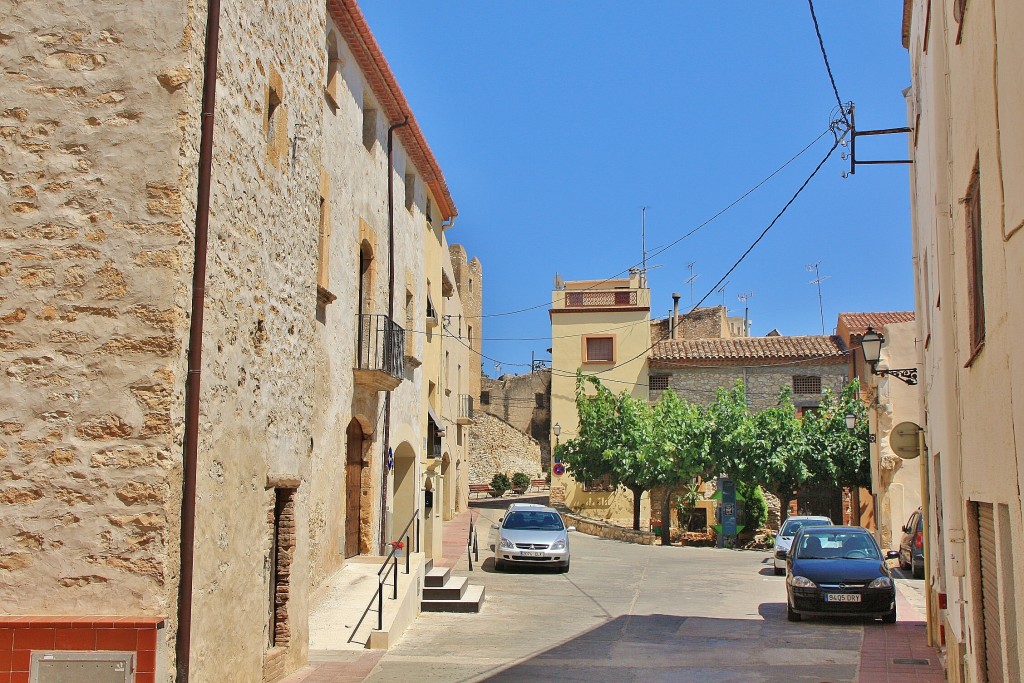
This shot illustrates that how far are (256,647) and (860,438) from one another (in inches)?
1150

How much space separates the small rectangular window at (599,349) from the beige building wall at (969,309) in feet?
108

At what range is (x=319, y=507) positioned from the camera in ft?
47.2

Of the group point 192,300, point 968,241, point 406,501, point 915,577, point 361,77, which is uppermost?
point 361,77

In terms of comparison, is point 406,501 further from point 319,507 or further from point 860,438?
point 860,438

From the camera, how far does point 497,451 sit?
2277 inches

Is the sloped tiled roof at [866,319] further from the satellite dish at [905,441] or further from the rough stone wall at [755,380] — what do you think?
the satellite dish at [905,441]

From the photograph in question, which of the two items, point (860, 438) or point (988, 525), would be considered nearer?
point (988, 525)

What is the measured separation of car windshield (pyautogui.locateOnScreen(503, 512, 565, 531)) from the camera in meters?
23.7

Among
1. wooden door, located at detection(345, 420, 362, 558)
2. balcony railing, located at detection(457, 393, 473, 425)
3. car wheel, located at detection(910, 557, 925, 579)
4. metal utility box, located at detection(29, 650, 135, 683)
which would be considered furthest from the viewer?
balcony railing, located at detection(457, 393, 473, 425)

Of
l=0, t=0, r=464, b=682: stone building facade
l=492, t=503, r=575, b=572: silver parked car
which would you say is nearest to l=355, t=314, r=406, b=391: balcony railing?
l=492, t=503, r=575, b=572: silver parked car

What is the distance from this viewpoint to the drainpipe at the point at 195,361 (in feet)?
22.5

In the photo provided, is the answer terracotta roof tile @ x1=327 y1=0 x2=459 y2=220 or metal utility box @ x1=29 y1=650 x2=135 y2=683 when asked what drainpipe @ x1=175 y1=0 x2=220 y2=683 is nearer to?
metal utility box @ x1=29 y1=650 x2=135 y2=683

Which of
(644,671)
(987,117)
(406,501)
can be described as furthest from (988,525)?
(406,501)

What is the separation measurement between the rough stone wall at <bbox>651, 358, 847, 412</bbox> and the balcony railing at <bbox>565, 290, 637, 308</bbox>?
3.57m
